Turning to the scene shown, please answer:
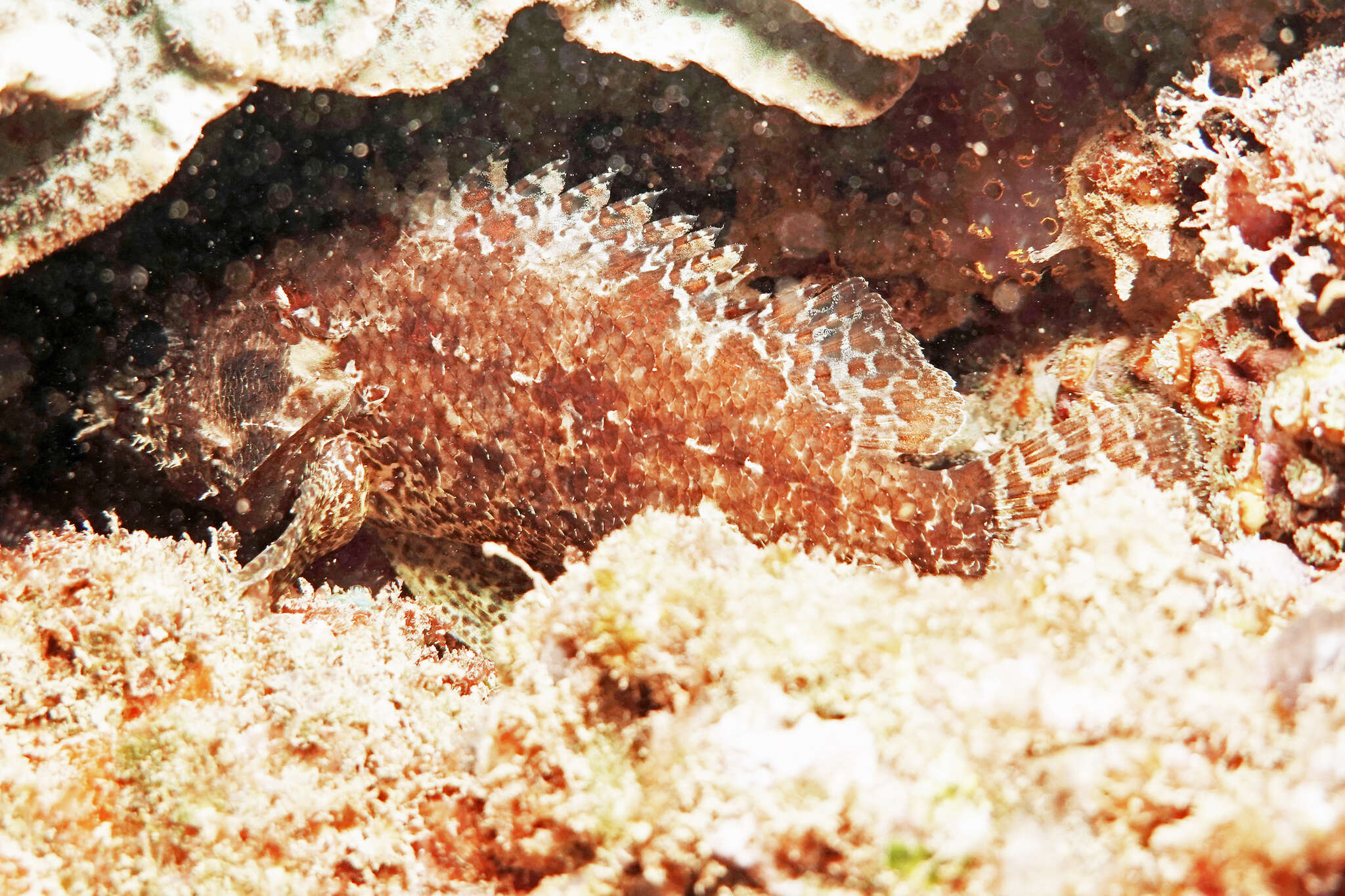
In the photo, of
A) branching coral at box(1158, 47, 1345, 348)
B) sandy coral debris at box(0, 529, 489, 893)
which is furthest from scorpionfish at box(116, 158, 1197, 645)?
branching coral at box(1158, 47, 1345, 348)

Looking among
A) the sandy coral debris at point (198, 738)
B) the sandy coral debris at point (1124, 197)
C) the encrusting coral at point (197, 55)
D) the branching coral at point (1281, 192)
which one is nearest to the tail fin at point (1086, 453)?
the branching coral at point (1281, 192)

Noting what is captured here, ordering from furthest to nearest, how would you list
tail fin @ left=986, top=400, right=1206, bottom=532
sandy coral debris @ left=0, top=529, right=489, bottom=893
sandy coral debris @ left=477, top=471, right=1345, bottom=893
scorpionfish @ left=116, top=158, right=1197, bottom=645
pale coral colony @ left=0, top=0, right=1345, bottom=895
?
scorpionfish @ left=116, top=158, right=1197, bottom=645 < tail fin @ left=986, top=400, right=1206, bottom=532 < sandy coral debris @ left=0, top=529, right=489, bottom=893 < pale coral colony @ left=0, top=0, right=1345, bottom=895 < sandy coral debris @ left=477, top=471, right=1345, bottom=893

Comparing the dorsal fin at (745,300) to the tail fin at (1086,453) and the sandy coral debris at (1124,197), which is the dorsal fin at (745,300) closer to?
the tail fin at (1086,453)

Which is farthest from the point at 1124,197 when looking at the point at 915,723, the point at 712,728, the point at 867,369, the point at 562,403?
the point at 712,728

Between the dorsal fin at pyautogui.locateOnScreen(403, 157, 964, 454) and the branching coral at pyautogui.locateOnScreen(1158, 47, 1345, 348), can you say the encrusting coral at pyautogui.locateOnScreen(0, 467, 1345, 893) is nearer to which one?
the branching coral at pyautogui.locateOnScreen(1158, 47, 1345, 348)

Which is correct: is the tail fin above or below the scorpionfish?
above

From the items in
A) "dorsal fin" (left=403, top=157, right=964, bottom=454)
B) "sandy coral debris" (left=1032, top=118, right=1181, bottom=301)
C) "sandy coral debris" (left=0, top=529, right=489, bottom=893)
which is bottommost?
"sandy coral debris" (left=0, top=529, right=489, bottom=893)
